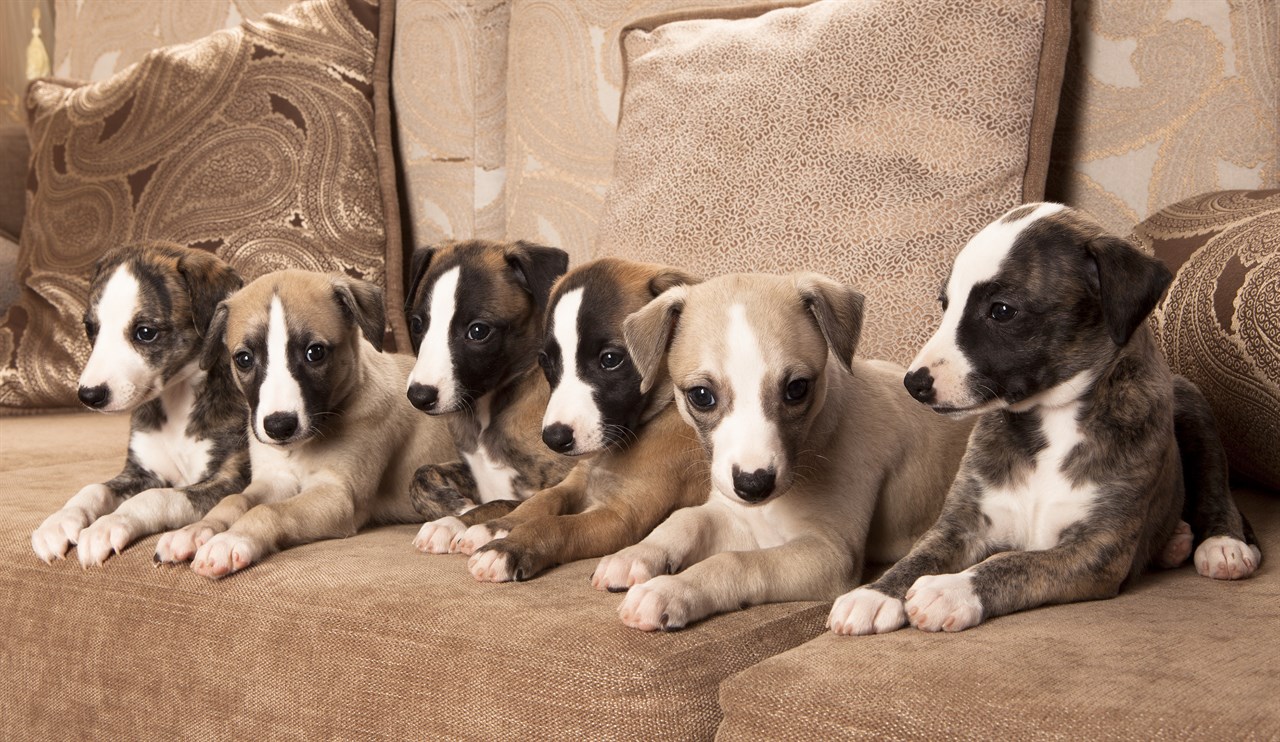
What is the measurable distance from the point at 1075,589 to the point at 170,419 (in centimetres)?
216

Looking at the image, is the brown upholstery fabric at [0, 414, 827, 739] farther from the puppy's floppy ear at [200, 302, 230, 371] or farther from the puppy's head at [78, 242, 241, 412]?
the puppy's floppy ear at [200, 302, 230, 371]

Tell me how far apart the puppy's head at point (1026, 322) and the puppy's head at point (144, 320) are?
5.59 ft

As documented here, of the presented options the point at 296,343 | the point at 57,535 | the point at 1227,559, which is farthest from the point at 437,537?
the point at 1227,559

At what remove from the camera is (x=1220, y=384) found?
254 cm

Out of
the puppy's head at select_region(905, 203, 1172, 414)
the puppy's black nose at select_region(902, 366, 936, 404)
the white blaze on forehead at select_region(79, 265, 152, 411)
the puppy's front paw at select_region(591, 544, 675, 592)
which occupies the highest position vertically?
the puppy's head at select_region(905, 203, 1172, 414)

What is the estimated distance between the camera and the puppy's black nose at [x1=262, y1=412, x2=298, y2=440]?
256 centimetres

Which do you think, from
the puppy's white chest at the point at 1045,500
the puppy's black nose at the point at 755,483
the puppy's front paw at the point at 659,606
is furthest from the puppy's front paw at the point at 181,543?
the puppy's white chest at the point at 1045,500

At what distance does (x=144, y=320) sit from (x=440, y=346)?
735 millimetres

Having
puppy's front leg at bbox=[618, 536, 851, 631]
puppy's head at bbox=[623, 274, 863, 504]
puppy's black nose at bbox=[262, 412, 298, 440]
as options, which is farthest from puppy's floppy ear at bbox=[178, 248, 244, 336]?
puppy's front leg at bbox=[618, 536, 851, 631]

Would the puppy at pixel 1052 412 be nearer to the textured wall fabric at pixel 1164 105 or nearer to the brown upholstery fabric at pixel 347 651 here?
the brown upholstery fabric at pixel 347 651

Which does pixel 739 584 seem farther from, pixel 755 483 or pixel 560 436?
pixel 560 436

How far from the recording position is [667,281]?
258 centimetres

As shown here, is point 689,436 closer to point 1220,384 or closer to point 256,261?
point 1220,384

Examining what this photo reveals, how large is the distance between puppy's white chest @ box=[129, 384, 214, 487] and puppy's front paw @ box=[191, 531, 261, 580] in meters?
0.67
